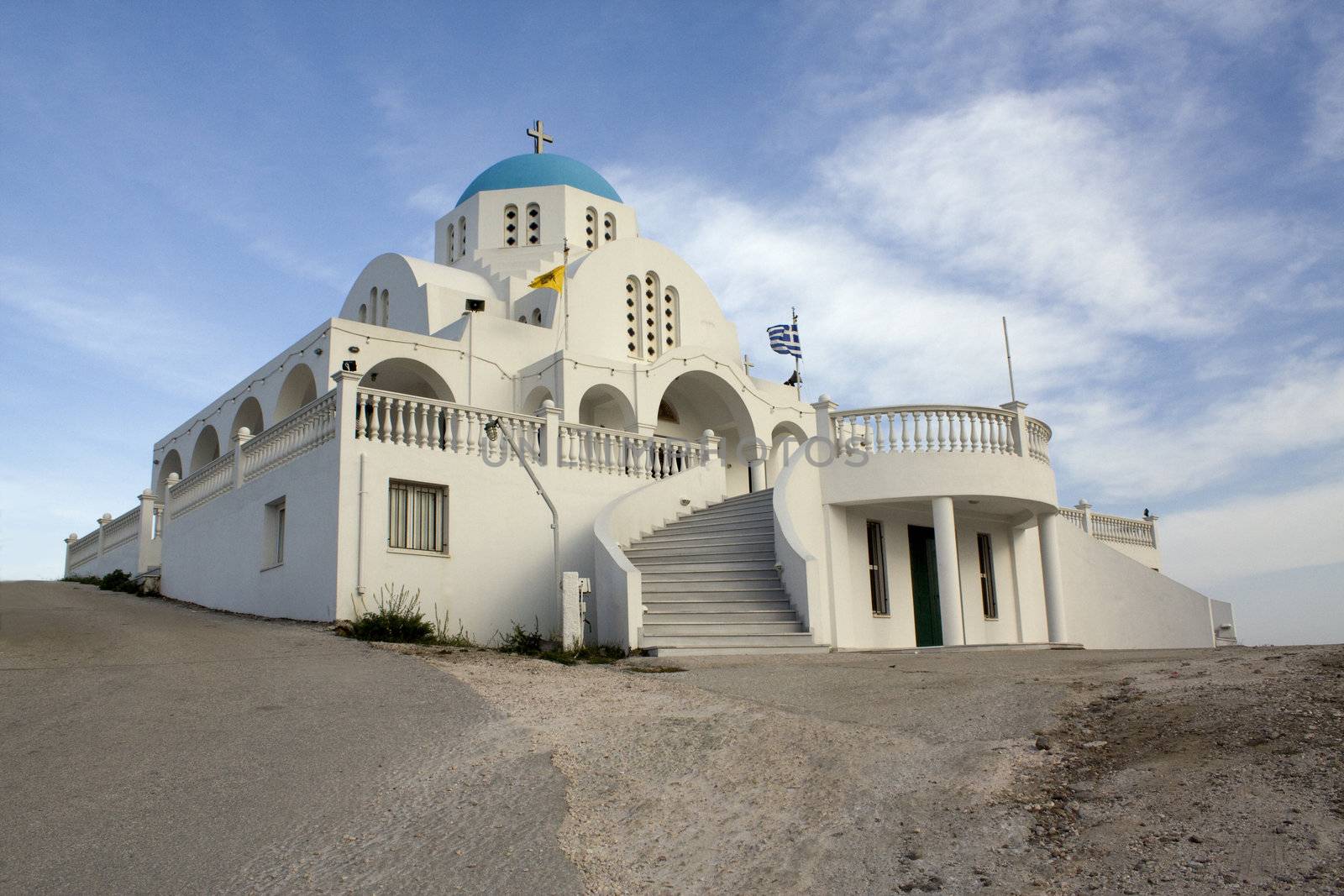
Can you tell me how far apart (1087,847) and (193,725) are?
5544mm

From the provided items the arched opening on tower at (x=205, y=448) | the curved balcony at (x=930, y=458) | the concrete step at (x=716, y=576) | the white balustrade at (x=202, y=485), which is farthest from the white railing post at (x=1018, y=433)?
the arched opening on tower at (x=205, y=448)

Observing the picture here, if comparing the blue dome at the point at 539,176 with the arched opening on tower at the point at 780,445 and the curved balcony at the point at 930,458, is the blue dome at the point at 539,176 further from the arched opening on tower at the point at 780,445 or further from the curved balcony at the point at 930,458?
the curved balcony at the point at 930,458

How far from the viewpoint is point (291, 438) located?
15.7 metres

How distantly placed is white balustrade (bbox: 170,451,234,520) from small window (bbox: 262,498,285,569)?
6.11ft

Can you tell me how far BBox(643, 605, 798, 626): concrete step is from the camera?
44.5 feet

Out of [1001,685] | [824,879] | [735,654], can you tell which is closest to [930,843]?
[824,879]

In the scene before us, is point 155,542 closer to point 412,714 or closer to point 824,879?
point 412,714

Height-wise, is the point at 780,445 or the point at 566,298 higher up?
the point at 566,298

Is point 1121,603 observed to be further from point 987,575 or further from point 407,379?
point 407,379

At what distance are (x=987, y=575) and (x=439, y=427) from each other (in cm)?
897

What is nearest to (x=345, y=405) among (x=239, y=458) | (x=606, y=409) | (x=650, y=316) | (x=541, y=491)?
(x=541, y=491)

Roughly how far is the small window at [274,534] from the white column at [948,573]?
9.01m

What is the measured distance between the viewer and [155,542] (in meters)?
20.6

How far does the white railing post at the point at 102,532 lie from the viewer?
23.4m
